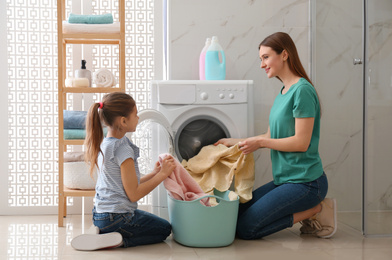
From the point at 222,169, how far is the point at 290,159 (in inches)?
14.6

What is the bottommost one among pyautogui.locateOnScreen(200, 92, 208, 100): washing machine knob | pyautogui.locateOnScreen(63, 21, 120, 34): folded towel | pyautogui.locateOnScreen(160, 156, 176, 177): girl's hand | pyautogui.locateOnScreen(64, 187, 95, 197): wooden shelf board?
pyautogui.locateOnScreen(64, 187, 95, 197): wooden shelf board

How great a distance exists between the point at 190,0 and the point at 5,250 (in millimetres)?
1865

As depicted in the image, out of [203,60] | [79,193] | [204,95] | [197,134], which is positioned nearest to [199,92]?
[204,95]

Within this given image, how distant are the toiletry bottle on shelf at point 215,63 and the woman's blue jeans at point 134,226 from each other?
992 mm

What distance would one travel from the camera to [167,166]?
247 centimetres

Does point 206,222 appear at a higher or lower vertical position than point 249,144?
lower

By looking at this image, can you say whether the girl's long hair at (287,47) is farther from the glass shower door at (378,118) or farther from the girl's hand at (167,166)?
the girl's hand at (167,166)

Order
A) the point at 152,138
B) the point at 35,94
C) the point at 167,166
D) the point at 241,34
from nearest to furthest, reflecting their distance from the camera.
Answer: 1. the point at 167,166
2. the point at 152,138
3. the point at 241,34
4. the point at 35,94

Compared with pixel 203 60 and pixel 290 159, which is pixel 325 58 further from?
pixel 290 159

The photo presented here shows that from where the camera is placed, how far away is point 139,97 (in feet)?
11.5

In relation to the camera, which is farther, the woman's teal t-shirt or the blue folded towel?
the blue folded towel

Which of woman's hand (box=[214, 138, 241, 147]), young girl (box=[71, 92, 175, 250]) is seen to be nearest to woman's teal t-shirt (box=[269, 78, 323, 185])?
woman's hand (box=[214, 138, 241, 147])

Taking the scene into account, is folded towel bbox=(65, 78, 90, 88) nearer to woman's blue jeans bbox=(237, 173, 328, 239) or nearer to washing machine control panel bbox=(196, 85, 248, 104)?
washing machine control panel bbox=(196, 85, 248, 104)

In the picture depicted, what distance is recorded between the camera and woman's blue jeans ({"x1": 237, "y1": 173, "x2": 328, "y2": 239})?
101 inches
